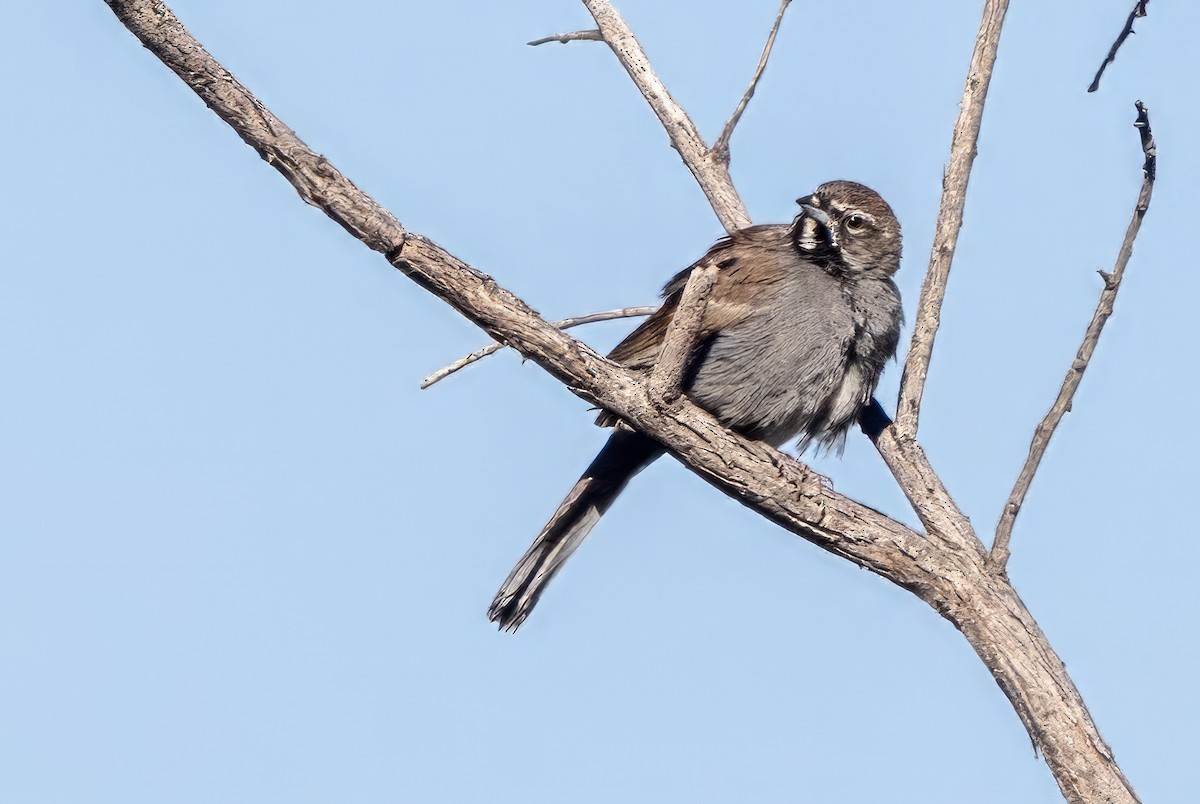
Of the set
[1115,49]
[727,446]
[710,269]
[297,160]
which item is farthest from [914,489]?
[297,160]

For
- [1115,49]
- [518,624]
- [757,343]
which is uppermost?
[1115,49]

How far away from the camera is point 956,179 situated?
5137 millimetres

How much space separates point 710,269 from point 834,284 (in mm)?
1769

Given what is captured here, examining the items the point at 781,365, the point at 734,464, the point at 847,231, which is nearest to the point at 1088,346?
the point at 734,464

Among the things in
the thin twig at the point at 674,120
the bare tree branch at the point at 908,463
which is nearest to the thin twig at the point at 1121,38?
the bare tree branch at the point at 908,463

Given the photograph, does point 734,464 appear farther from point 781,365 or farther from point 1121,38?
point 1121,38

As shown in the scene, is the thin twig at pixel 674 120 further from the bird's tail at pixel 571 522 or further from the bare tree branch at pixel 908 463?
the bird's tail at pixel 571 522

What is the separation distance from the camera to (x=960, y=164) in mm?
5145

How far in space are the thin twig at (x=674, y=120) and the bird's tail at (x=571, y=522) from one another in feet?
4.53

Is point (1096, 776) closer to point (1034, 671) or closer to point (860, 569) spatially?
point (1034, 671)

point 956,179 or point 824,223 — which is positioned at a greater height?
point 824,223

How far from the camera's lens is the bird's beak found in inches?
247

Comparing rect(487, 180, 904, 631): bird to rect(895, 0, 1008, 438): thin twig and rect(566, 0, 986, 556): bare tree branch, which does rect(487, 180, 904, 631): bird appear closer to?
rect(566, 0, 986, 556): bare tree branch

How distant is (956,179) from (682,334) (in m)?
1.42
